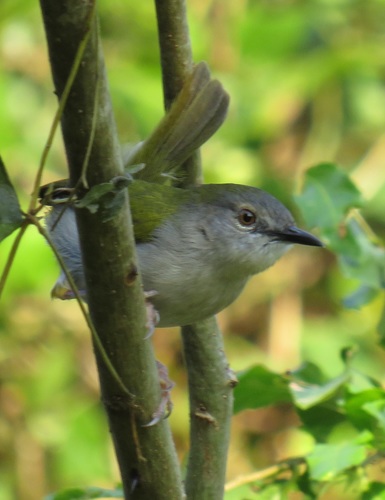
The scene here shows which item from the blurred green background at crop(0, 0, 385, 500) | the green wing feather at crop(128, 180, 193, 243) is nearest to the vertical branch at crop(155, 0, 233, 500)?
the green wing feather at crop(128, 180, 193, 243)

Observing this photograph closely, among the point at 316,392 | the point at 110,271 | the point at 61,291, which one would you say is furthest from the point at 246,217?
the point at 110,271

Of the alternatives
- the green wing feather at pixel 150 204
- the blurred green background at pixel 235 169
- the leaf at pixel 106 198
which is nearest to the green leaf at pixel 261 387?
the green wing feather at pixel 150 204

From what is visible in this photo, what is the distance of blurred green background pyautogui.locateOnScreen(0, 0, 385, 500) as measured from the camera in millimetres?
4773

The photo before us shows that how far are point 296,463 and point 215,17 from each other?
143 inches

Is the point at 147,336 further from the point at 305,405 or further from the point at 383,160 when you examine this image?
the point at 383,160

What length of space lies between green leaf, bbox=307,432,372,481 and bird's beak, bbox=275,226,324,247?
0.81 m

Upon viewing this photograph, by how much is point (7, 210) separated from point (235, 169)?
11.3ft

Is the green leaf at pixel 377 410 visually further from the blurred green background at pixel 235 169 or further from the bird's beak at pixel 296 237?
the blurred green background at pixel 235 169

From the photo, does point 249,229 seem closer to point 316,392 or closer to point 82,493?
point 316,392

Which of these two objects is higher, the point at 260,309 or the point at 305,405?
the point at 305,405

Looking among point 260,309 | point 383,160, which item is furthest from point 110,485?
point 383,160

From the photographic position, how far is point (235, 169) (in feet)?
16.3

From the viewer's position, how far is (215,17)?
5355 millimetres

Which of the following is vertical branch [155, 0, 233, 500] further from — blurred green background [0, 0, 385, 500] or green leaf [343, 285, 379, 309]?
blurred green background [0, 0, 385, 500]
